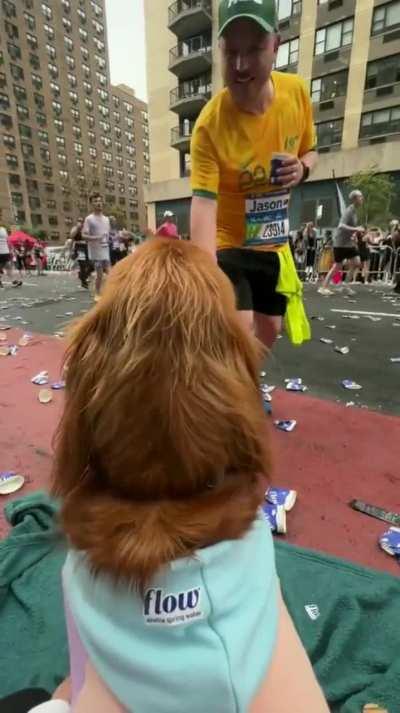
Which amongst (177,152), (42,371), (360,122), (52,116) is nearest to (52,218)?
(52,116)

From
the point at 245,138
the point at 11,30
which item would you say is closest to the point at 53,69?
the point at 11,30

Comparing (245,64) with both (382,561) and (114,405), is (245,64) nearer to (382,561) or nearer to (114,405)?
(114,405)

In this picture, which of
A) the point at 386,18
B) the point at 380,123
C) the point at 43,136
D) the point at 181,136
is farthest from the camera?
the point at 43,136

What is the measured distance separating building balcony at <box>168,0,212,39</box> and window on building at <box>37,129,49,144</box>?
126ft

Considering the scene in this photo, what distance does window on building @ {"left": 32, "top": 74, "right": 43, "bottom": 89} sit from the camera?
5500cm

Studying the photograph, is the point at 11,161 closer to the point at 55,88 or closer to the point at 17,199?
the point at 17,199

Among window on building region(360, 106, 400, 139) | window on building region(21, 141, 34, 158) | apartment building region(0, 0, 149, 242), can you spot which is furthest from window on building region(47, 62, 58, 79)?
window on building region(360, 106, 400, 139)

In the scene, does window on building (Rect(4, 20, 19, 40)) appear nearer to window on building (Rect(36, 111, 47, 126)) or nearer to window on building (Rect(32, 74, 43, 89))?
window on building (Rect(32, 74, 43, 89))

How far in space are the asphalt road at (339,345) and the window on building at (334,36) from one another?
21.2m

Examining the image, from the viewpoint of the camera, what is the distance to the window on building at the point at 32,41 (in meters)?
54.2

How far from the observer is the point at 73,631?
0.73 m

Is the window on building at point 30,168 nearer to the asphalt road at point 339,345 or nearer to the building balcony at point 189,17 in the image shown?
the building balcony at point 189,17

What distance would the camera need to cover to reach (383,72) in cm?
2130

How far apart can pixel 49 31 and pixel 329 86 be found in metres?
55.6
